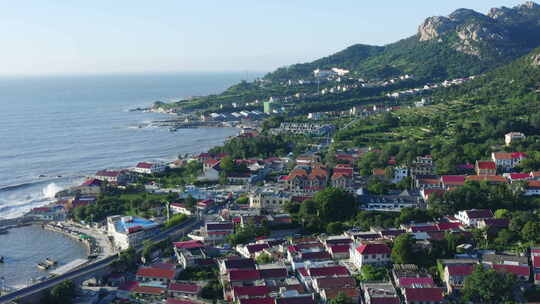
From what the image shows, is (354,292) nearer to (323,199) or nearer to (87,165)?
(323,199)

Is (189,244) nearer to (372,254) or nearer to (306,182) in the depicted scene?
(372,254)

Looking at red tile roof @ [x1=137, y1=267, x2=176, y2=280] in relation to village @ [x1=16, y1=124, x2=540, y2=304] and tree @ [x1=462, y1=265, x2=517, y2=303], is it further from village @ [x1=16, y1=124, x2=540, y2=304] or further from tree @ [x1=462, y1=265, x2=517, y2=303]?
tree @ [x1=462, y1=265, x2=517, y2=303]

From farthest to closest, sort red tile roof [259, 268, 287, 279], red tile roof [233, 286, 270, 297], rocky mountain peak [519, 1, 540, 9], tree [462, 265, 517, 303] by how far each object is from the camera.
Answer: rocky mountain peak [519, 1, 540, 9], red tile roof [259, 268, 287, 279], red tile roof [233, 286, 270, 297], tree [462, 265, 517, 303]

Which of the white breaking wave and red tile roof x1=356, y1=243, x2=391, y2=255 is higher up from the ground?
red tile roof x1=356, y1=243, x2=391, y2=255

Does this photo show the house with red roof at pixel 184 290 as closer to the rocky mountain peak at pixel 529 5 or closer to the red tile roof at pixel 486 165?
the red tile roof at pixel 486 165

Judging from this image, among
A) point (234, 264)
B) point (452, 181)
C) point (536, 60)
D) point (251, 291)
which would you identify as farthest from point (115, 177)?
point (536, 60)

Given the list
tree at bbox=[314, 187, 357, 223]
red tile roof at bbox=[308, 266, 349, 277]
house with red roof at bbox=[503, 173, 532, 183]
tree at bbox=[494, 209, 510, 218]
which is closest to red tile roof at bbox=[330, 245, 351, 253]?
red tile roof at bbox=[308, 266, 349, 277]

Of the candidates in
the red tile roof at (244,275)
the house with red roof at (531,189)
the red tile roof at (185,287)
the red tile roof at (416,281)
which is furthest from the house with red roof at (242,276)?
the house with red roof at (531,189)
